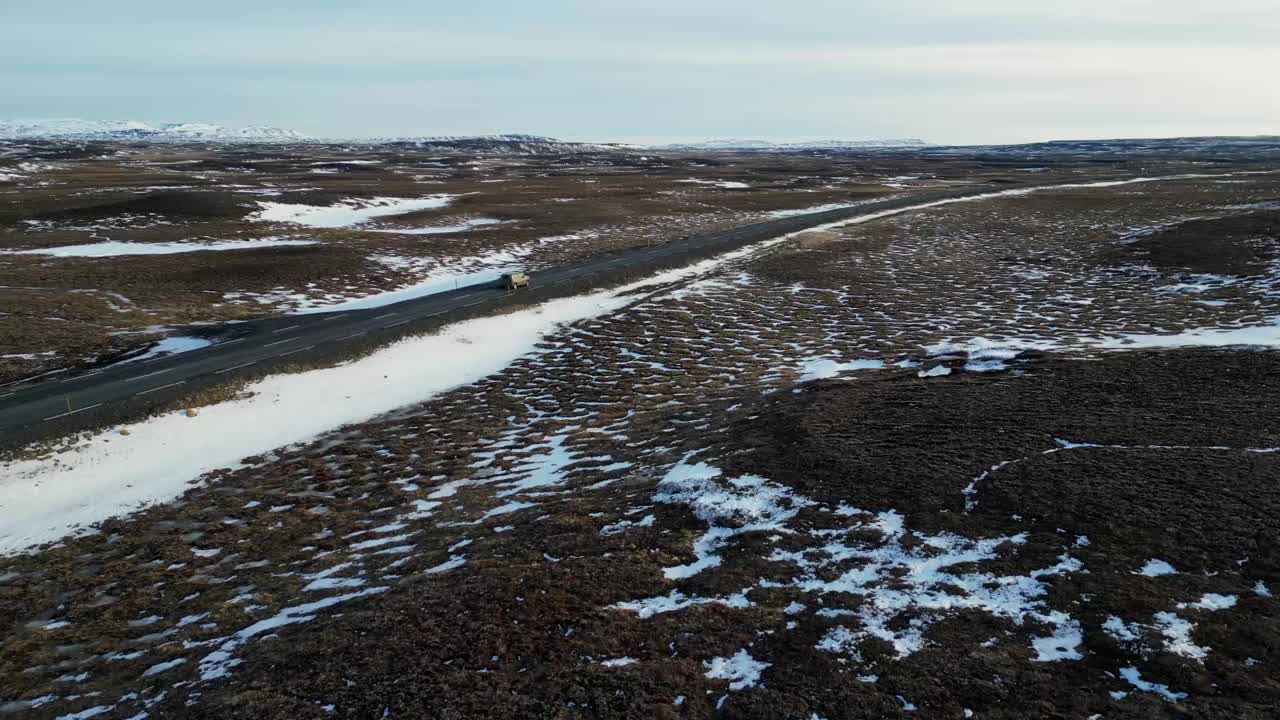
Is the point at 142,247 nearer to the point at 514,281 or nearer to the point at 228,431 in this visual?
the point at 514,281

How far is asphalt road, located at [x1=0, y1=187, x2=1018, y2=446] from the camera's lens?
20.6 meters

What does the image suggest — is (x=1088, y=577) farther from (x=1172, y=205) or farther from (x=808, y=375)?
(x=1172, y=205)

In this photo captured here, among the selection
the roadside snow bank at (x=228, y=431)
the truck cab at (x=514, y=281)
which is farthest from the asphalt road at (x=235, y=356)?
the roadside snow bank at (x=228, y=431)

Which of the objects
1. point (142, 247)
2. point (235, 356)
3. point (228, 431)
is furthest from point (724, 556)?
point (142, 247)

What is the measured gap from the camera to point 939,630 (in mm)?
8688

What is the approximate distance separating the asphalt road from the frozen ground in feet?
8.86

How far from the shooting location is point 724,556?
11078 millimetres

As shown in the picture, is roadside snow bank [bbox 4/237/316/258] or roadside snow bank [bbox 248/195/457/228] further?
roadside snow bank [bbox 248/195/457/228]

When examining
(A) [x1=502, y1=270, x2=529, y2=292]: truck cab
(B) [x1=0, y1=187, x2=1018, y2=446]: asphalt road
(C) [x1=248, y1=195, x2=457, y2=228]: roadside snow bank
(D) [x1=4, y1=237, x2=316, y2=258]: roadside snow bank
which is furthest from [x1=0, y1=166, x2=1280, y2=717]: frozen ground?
(C) [x1=248, y1=195, x2=457, y2=228]: roadside snow bank

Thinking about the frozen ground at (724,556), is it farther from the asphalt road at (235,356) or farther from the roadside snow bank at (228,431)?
the asphalt road at (235,356)

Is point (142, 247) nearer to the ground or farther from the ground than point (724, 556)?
farther from the ground

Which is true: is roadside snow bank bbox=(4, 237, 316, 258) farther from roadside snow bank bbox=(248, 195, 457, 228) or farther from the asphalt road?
the asphalt road

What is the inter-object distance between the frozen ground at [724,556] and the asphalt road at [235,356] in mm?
2700

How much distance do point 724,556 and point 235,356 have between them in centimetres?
2376
